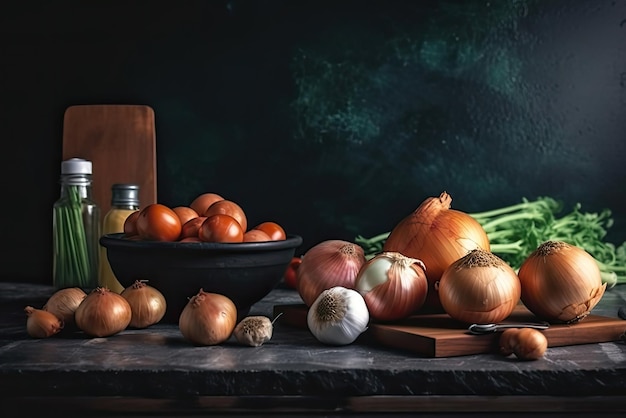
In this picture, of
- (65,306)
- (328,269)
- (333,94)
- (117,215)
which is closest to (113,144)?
(117,215)

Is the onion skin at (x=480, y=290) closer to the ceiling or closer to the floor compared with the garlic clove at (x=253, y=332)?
closer to the ceiling

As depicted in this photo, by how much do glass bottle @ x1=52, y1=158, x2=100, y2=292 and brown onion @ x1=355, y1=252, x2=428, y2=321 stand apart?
720 mm

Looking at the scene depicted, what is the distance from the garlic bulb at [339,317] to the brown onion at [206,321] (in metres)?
0.13

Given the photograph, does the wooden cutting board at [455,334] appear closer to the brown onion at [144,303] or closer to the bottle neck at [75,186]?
the brown onion at [144,303]

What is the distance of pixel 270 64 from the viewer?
195cm

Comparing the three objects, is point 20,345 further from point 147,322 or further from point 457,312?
point 457,312

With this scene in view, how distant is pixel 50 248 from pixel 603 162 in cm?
138

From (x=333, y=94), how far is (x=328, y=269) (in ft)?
2.53

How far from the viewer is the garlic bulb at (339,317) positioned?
3.72ft

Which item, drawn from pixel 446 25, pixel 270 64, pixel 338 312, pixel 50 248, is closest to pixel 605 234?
pixel 446 25

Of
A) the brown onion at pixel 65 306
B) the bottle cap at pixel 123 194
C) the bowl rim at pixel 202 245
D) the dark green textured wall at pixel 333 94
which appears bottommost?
the brown onion at pixel 65 306

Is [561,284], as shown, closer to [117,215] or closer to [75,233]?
[117,215]

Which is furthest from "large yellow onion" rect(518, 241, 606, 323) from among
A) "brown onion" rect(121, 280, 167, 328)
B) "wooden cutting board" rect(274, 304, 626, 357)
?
"brown onion" rect(121, 280, 167, 328)

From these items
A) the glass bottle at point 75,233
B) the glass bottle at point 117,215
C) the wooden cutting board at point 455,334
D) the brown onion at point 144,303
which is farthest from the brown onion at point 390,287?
the glass bottle at point 75,233
